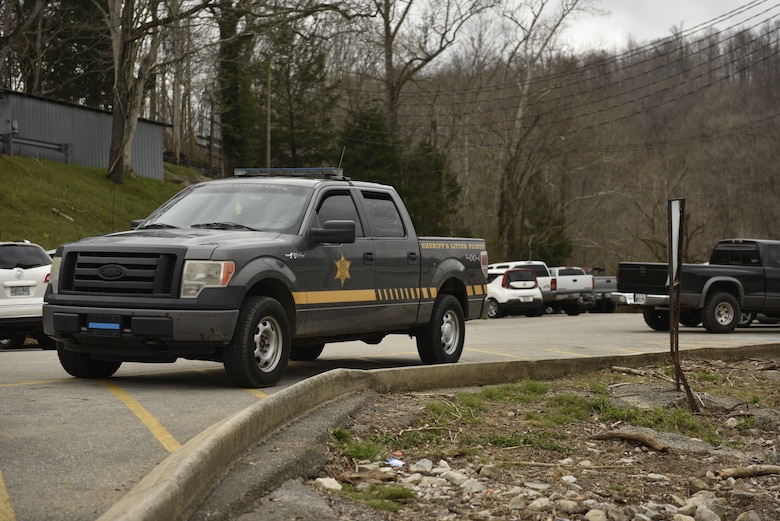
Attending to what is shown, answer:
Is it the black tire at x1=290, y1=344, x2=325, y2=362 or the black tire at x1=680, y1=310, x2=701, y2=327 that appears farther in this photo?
the black tire at x1=680, y1=310, x2=701, y2=327

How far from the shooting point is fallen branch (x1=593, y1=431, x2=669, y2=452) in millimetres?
7961

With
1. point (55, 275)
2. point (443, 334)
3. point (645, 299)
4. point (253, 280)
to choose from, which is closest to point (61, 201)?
point (645, 299)

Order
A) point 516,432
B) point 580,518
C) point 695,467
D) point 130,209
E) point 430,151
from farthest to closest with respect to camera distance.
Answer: point 430,151 < point 130,209 < point 516,432 < point 695,467 < point 580,518

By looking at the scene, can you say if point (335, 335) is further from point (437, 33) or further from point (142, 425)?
point (437, 33)

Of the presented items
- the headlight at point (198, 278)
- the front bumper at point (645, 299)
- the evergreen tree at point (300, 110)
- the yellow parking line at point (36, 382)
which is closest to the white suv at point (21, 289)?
the yellow parking line at point (36, 382)

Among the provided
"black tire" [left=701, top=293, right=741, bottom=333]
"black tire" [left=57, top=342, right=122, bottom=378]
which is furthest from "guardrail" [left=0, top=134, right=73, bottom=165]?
"black tire" [left=57, top=342, right=122, bottom=378]

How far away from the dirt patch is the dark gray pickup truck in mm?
1485

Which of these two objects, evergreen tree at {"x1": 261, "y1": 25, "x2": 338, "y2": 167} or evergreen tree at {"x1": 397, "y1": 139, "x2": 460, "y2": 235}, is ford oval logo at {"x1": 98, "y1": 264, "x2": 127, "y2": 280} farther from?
evergreen tree at {"x1": 261, "y1": 25, "x2": 338, "y2": 167}

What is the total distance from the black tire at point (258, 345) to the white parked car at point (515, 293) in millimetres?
23775

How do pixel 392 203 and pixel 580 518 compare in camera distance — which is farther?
pixel 392 203

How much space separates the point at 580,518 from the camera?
5863mm

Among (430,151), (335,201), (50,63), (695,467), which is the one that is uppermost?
(50,63)

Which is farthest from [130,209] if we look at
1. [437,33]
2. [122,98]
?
[437,33]

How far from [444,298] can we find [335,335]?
210 cm
